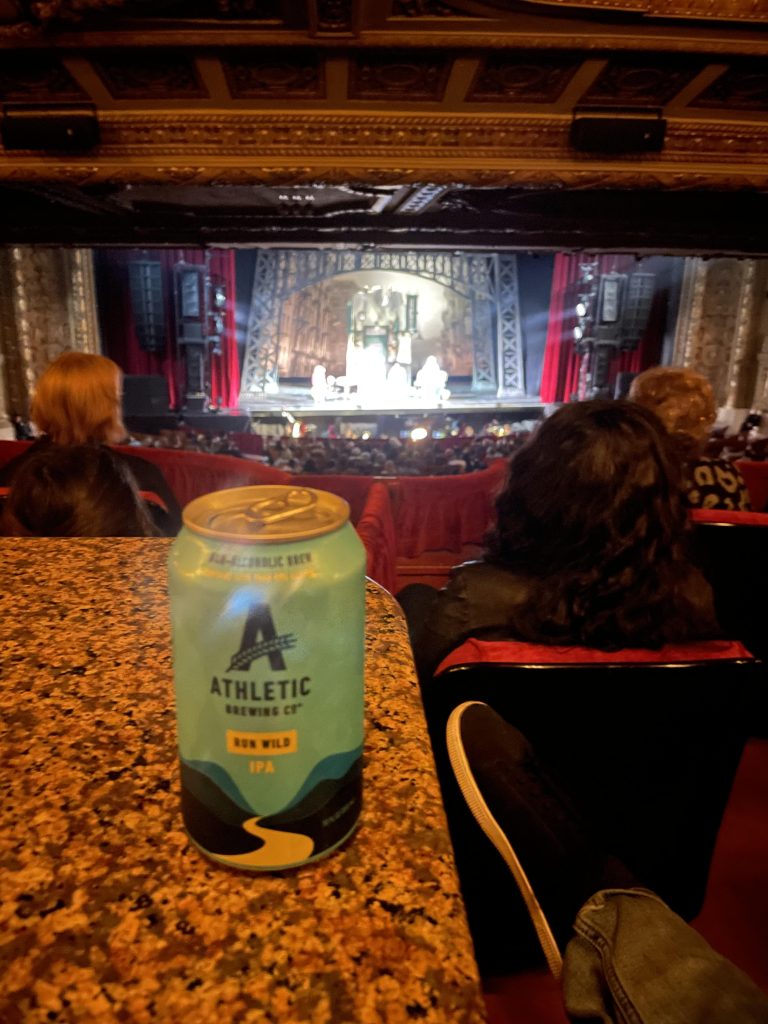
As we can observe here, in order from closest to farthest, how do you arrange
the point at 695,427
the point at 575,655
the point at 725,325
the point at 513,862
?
the point at 513,862 → the point at 575,655 → the point at 695,427 → the point at 725,325

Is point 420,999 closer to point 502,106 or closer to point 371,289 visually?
point 502,106

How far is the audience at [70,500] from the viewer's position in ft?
4.30

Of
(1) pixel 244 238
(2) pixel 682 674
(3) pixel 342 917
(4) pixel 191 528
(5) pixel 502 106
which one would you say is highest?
(5) pixel 502 106

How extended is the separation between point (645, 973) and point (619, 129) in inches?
222

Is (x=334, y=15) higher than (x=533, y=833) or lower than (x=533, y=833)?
higher

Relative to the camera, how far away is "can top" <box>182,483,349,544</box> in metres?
0.37

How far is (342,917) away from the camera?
1.28 ft

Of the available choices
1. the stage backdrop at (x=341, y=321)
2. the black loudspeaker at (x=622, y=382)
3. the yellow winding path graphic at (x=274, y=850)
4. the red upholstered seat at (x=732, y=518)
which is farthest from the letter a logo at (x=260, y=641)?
the stage backdrop at (x=341, y=321)

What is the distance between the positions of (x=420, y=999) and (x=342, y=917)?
0.07m

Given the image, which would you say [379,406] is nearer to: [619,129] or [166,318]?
[166,318]

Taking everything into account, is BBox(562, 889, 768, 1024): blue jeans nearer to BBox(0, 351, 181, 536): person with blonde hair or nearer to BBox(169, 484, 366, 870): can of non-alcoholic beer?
BBox(169, 484, 366, 870): can of non-alcoholic beer

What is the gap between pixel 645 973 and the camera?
0.45 m

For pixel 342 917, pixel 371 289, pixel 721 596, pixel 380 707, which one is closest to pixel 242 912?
pixel 342 917

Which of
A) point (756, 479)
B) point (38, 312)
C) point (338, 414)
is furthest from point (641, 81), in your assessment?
point (38, 312)
